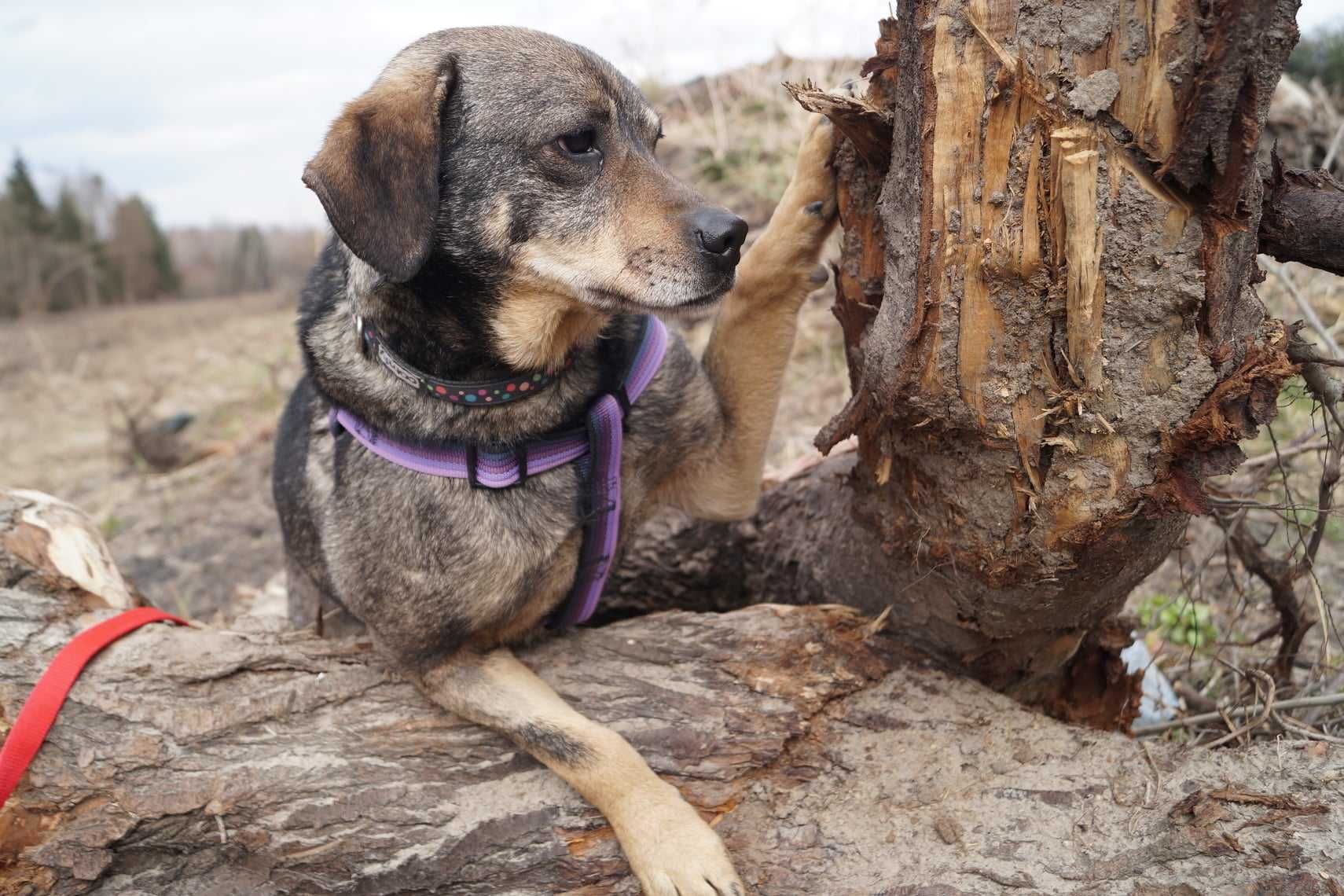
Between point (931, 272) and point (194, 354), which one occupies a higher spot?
point (931, 272)

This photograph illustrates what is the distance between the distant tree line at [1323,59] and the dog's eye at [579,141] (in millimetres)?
7120

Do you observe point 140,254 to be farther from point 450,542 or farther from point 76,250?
point 450,542

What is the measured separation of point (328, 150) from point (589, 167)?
68cm

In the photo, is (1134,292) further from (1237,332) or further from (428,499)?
(428,499)

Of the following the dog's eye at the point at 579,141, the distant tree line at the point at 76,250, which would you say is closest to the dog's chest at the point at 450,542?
the dog's eye at the point at 579,141

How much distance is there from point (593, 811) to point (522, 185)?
65.4 inches

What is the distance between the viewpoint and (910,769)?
8.40 feet

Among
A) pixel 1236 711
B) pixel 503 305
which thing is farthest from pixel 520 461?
pixel 1236 711

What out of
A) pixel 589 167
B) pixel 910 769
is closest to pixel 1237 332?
pixel 910 769

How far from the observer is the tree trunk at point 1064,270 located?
1.72 metres

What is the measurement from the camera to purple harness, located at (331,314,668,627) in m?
2.78

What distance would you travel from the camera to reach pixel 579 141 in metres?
2.72

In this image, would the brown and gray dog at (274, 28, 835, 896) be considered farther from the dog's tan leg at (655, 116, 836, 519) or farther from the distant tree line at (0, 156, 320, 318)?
the distant tree line at (0, 156, 320, 318)

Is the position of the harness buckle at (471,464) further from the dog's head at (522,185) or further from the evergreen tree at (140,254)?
the evergreen tree at (140,254)
